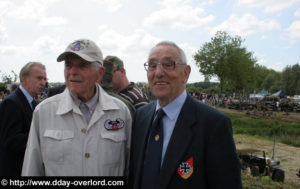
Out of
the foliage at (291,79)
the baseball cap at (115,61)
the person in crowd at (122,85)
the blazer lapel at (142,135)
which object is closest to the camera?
the blazer lapel at (142,135)

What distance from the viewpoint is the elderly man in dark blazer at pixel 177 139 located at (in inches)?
73.2

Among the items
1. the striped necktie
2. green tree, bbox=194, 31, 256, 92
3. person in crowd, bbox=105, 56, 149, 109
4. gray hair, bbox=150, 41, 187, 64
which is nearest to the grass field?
person in crowd, bbox=105, 56, 149, 109

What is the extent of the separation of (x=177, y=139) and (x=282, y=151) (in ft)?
39.9

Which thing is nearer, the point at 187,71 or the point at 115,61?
the point at 187,71

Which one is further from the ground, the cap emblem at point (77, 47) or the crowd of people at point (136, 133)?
the cap emblem at point (77, 47)

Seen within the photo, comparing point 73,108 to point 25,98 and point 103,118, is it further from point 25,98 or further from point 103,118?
point 25,98

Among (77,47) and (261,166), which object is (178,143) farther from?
(261,166)

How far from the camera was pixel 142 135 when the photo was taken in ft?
7.24

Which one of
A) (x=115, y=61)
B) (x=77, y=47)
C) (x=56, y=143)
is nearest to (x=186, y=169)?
(x=56, y=143)

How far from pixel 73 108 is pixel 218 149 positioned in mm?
1243

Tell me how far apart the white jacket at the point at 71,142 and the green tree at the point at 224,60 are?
38.5 metres

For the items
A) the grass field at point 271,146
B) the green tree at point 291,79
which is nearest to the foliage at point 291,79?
the green tree at point 291,79

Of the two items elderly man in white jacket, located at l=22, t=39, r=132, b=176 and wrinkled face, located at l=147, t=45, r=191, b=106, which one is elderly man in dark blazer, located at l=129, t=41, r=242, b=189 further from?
elderly man in white jacket, located at l=22, t=39, r=132, b=176

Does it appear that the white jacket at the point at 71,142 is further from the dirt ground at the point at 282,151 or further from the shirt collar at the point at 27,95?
the dirt ground at the point at 282,151
